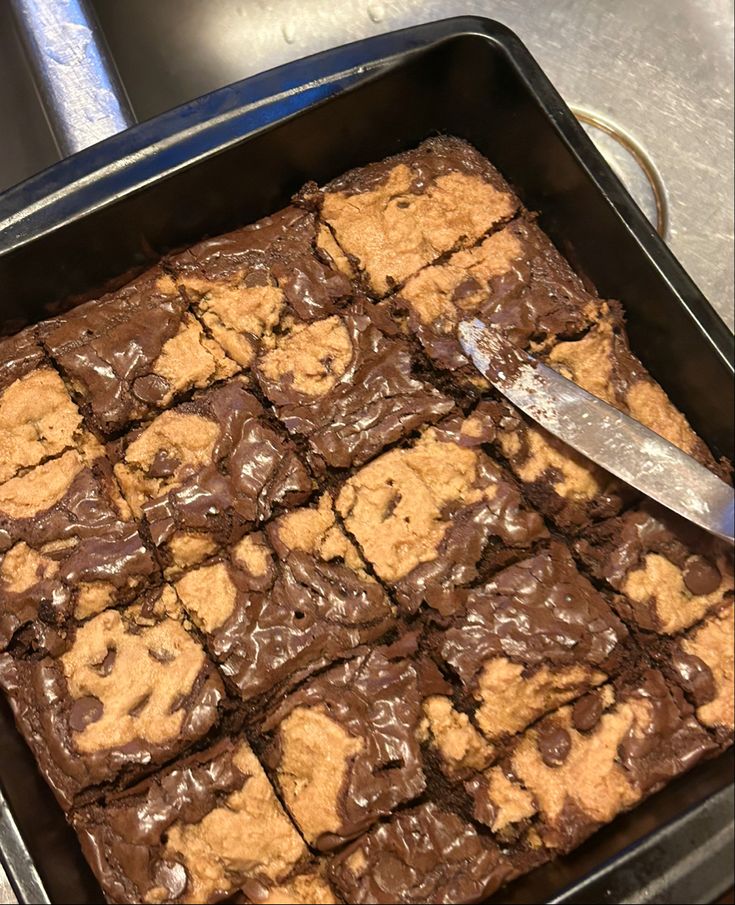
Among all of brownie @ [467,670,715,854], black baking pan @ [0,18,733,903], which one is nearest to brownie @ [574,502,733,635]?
brownie @ [467,670,715,854]

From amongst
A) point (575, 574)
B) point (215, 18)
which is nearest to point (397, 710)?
point (575, 574)

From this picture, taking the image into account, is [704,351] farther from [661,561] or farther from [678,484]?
[661,561]

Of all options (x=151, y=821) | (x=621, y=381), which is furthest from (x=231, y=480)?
(x=621, y=381)

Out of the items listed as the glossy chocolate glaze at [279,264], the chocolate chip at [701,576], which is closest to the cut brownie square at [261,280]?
the glossy chocolate glaze at [279,264]

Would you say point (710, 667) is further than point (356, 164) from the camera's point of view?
No

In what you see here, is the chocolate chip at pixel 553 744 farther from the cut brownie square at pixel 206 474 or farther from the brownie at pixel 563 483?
the cut brownie square at pixel 206 474

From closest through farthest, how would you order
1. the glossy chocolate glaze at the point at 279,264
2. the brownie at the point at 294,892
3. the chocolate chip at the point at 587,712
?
1. the brownie at the point at 294,892
2. the chocolate chip at the point at 587,712
3. the glossy chocolate glaze at the point at 279,264

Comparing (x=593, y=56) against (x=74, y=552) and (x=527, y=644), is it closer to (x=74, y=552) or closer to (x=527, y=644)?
(x=527, y=644)
